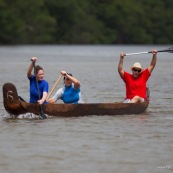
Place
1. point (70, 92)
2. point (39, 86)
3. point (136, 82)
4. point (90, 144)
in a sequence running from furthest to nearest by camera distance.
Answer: point (136, 82) → point (70, 92) → point (39, 86) → point (90, 144)

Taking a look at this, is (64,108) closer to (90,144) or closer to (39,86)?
(39,86)

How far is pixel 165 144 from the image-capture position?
14.7 meters

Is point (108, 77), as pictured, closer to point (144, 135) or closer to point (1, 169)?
point (144, 135)

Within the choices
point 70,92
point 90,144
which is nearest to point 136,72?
point 70,92

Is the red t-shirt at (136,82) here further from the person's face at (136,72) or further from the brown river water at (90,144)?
the brown river water at (90,144)

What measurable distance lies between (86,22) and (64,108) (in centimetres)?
10147

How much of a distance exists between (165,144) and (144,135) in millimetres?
1161

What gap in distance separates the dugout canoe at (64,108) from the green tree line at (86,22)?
83381 mm

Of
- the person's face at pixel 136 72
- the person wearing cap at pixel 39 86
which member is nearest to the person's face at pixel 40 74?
the person wearing cap at pixel 39 86

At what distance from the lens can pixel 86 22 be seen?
4690 inches

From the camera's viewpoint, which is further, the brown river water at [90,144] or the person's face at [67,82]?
the person's face at [67,82]

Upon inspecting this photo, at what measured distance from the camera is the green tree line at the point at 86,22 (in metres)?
107

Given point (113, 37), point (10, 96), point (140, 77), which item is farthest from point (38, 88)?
point (113, 37)

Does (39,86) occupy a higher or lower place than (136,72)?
lower
